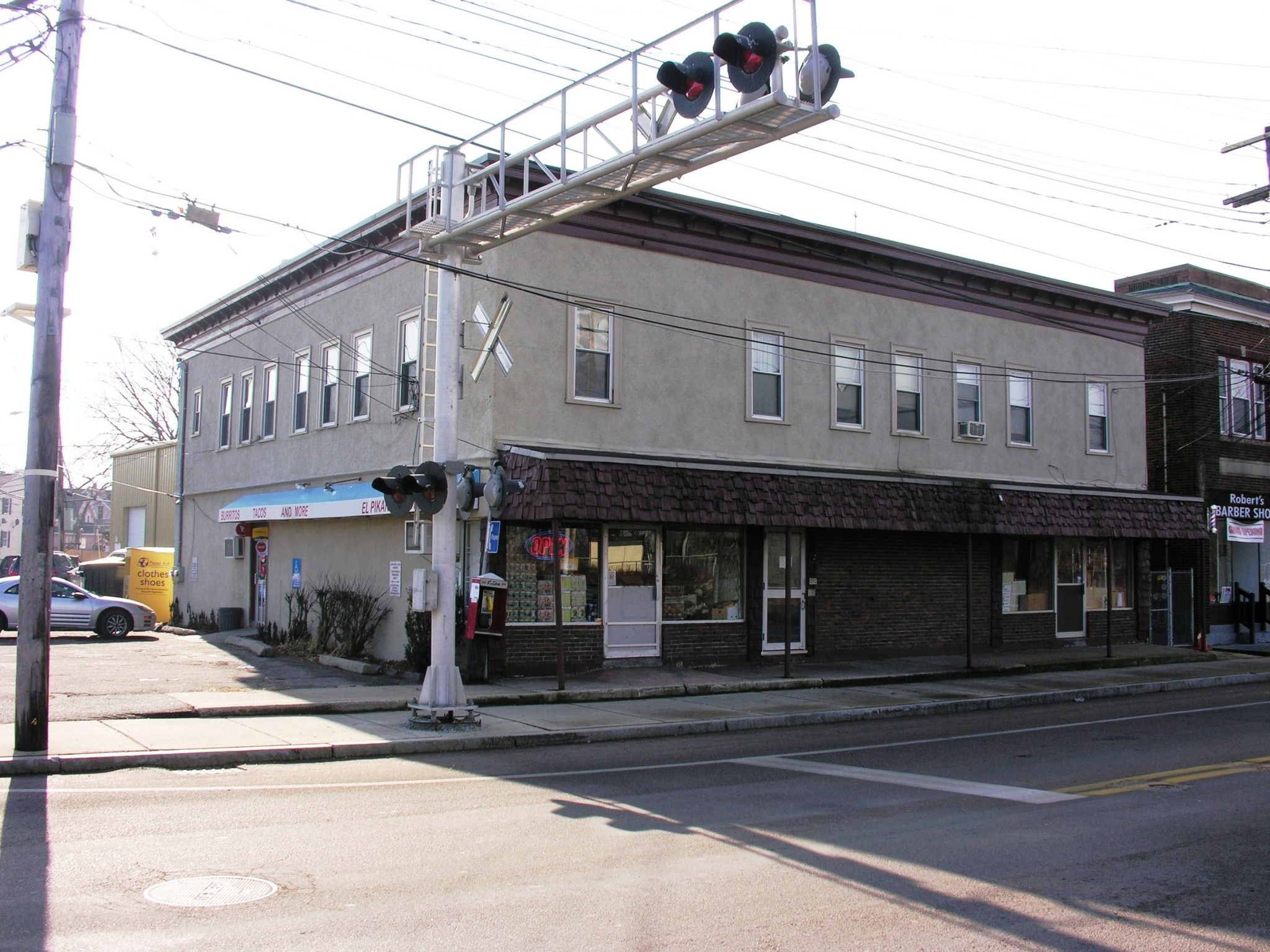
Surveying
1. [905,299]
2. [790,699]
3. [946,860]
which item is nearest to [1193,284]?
[905,299]

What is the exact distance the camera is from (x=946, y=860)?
7.38 metres

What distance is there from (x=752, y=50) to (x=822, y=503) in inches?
480

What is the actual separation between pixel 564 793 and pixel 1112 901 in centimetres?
478

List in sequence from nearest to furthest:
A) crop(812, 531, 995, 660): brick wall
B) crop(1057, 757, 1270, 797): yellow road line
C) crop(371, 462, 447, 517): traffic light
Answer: crop(1057, 757, 1270, 797): yellow road line → crop(371, 462, 447, 517): traffic light → crop(812, 531, 995, 660): brick wall

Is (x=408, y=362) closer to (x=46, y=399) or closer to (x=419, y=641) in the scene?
(x=419, y=641)

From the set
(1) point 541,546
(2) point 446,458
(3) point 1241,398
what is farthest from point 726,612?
(3) point 1241,398

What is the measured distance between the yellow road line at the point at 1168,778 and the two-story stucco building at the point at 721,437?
25.4 ft

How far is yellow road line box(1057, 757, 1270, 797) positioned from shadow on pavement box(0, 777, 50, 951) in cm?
792

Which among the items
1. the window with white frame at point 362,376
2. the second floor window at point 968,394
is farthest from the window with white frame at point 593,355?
the second floor window at point 968,394

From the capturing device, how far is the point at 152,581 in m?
30.7

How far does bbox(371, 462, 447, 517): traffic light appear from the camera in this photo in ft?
42.0

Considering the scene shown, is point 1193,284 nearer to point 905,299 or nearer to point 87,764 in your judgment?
point 905,299

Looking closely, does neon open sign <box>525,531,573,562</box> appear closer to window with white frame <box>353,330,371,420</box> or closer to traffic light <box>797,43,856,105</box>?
window with white frame <box>353,330,371,420</box>

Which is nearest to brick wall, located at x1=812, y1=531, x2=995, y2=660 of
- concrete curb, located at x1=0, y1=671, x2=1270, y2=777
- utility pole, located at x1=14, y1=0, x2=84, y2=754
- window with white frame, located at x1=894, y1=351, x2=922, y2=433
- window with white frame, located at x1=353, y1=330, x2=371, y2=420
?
window with white frame, located at x1=894, y1=351, x2=922, y2=433
